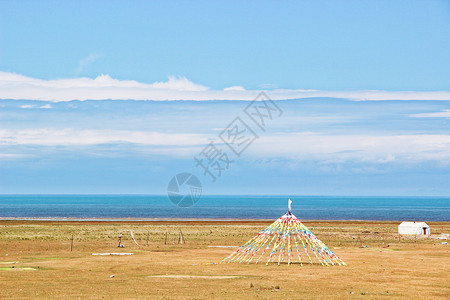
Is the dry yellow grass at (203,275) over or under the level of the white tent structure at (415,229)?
under

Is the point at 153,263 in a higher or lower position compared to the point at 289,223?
lower

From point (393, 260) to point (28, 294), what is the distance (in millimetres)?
29979

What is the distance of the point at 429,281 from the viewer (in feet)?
120

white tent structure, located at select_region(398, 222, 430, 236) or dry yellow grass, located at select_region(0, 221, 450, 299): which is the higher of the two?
white tent structure, located at select_region(398, 222, 430, 236)

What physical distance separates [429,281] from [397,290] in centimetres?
465

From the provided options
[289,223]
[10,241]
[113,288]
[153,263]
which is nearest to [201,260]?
[153,263]

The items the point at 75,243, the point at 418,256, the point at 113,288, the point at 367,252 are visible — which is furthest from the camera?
the point at 75,243

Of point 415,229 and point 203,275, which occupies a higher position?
point 415,229

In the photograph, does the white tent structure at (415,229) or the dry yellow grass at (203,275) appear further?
the white tent structure at (415,229)

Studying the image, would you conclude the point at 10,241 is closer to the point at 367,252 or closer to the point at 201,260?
the point at 201,260

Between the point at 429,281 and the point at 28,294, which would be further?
the point at 429,281

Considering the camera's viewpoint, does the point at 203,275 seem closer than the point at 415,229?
Yes

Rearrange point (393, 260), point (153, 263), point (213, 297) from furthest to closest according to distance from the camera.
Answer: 1. point (393, 260)
2. point (153, 263)
3. point (213, 297)

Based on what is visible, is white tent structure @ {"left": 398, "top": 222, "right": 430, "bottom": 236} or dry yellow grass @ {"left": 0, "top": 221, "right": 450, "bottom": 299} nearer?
dry yellow grass @ {"left": 0, "top": 221, "right": 450, "bottom": 299}
